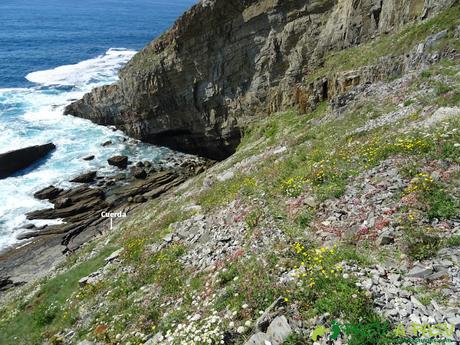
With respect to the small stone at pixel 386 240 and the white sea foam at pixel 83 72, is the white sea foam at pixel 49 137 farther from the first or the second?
the small stone at pixel 386 240

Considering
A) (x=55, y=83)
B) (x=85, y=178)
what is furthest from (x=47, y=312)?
(x=55, y=83)

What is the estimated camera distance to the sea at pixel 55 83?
5025 centimetres

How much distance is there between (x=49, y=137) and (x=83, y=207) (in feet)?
76.8

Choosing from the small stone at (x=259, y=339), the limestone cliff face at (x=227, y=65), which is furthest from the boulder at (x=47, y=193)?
the small stone at (x=259, y=339)

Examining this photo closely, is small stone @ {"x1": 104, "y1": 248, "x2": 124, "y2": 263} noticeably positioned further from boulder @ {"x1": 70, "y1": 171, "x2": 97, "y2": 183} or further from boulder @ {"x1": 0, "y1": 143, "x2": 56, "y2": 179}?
boulder @ {"x1": 0, "y1": 143, "x2": 56, "y2": 179}

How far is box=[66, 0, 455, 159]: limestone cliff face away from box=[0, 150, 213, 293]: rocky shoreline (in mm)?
6718

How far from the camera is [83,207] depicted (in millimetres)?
44344

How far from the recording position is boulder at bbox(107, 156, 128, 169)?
53219 millimetres

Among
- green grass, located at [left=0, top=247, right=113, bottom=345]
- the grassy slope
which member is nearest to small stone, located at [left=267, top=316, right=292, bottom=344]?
the grassy slope

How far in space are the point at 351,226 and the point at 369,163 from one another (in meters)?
4.18

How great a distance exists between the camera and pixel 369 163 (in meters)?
14.9

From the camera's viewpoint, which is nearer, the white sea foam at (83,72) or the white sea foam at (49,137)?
the white sea foam at (49,137)

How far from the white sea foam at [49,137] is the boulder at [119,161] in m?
1.08

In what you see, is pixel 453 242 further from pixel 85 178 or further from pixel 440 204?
pixel 85 178
